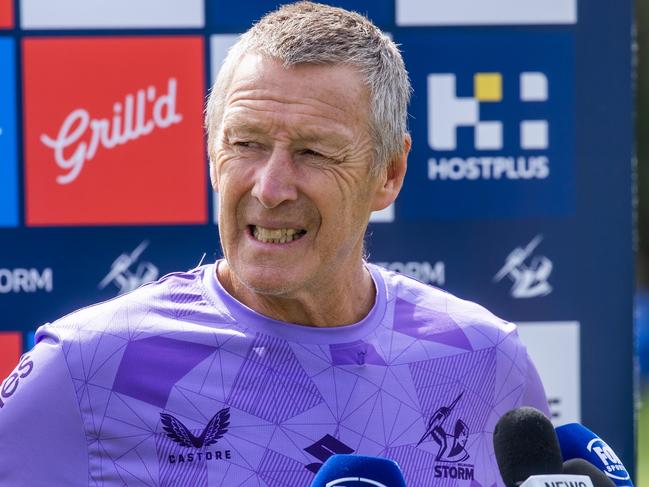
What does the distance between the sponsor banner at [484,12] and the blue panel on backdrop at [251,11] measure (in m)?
0.04

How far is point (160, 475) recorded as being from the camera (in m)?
1.78

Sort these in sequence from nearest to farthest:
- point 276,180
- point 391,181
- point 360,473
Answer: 1. point 360,473
2. point 276,180
3. point 391,181

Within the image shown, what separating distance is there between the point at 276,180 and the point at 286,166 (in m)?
0.04

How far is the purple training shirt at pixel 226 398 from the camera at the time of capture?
1.77 metres

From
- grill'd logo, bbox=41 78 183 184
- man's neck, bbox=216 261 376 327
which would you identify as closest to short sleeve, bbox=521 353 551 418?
man's neck, bbox=216 261 376 327

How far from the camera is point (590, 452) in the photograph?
1.67 meters

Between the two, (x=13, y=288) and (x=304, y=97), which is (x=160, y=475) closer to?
(x=304, y=97)

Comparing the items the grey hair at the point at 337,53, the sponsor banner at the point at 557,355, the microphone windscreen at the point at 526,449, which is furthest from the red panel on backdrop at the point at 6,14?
the microphone windscreen at the point at 526,449

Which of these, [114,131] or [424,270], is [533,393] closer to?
[424,270]

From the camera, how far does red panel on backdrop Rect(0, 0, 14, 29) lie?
2.89 m

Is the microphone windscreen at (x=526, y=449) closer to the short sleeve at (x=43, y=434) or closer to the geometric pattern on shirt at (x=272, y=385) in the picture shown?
the geometric pattern on shirt at (x=272, y=385)

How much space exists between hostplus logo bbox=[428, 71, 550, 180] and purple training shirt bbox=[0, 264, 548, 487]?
0.99 meters

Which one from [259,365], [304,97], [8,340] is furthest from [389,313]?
[8,340]

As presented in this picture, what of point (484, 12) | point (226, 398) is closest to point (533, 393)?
point (226, 398)
